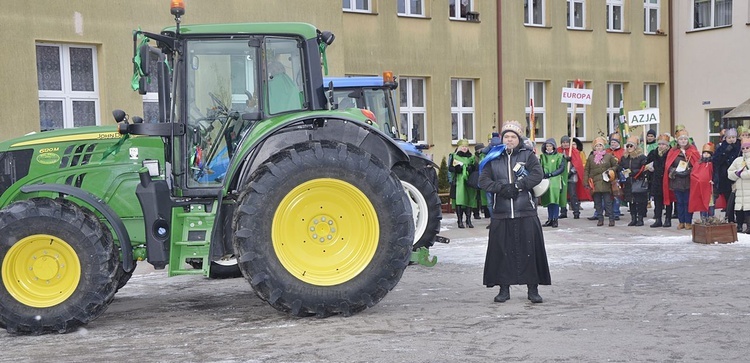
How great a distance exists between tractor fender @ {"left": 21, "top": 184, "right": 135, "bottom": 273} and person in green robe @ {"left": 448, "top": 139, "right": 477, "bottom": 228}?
10.4 metres

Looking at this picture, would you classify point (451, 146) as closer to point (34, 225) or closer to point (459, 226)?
point (459, 226)

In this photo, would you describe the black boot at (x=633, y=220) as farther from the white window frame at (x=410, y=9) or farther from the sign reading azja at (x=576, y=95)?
the white window frame at (x=410, y=9)

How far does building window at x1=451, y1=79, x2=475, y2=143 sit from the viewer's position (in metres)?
26.1

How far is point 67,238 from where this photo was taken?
796 centimetres

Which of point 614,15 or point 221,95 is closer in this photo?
point 221,95

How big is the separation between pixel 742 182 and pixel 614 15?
15.1 meters

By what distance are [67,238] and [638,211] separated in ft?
38.9

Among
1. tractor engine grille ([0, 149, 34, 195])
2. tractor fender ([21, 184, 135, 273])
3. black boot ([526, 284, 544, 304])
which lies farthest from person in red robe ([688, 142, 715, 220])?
tractor engine grille ([0, 149, 34, 195])

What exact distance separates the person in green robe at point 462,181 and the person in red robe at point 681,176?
3292 millimetres

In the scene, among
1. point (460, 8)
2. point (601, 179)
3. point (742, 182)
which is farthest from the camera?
point (460, 8)

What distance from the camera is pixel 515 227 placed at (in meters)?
9.36

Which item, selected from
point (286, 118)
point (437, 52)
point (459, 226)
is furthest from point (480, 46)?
point (286, 118)

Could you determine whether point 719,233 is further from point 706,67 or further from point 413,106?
point 706,67

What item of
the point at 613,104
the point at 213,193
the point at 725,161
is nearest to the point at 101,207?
the point at 213,193
